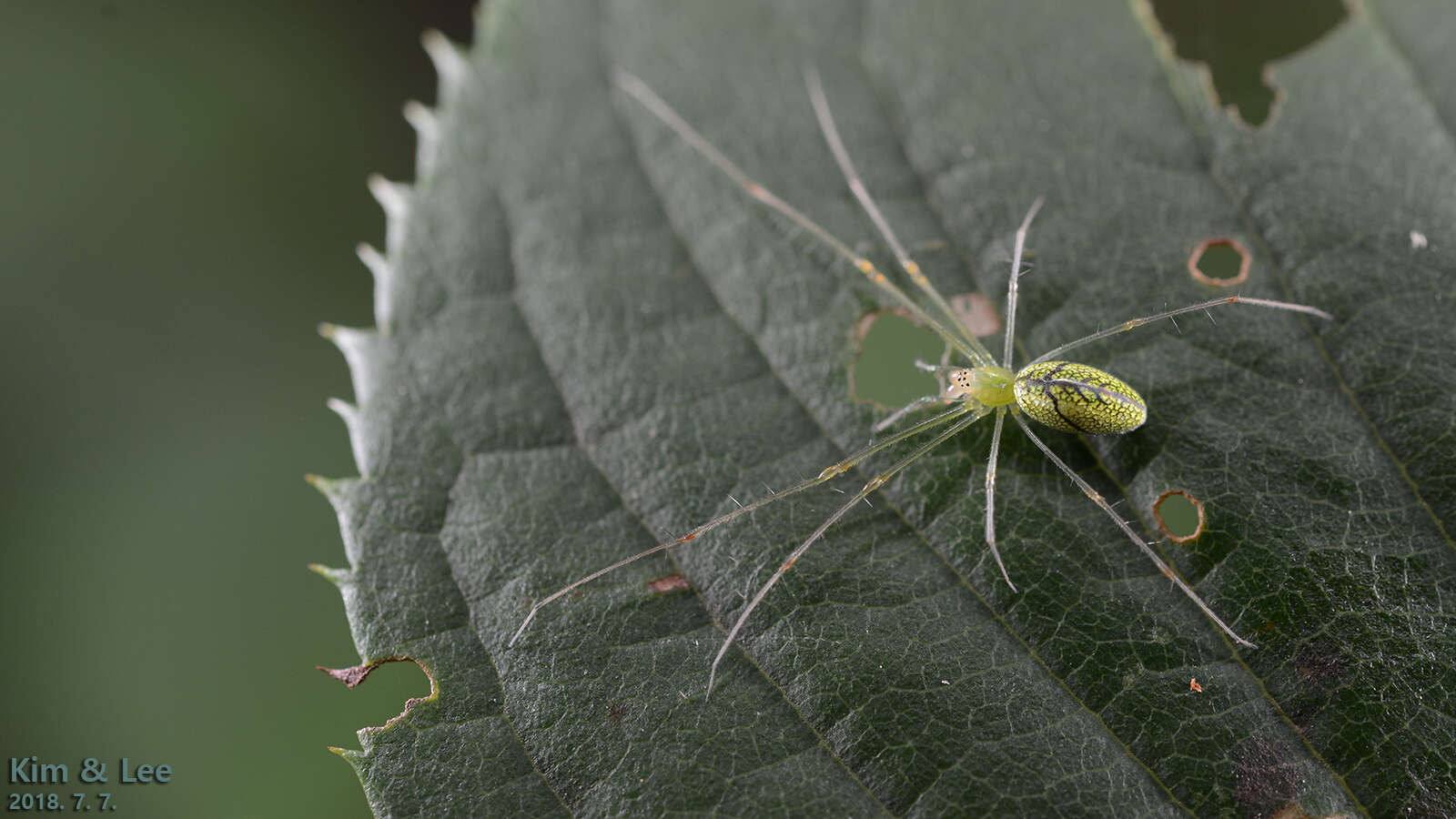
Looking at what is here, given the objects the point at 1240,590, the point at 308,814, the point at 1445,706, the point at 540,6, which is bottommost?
the point at 1445,706

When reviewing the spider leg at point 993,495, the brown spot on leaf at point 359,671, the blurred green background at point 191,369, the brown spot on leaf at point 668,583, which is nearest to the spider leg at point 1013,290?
the spider leg at point 993,495

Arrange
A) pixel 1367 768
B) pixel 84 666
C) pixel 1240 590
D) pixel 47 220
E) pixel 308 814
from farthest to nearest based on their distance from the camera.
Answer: pixel 47 220 < pixel 84 666 < pixel 308 814 < pixel 1240 590 < pixel 1367 768

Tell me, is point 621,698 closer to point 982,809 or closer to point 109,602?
point 982,809

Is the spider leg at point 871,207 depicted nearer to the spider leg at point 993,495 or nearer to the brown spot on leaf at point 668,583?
the spider leg at point 993,495

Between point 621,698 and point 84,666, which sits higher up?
point 84,666

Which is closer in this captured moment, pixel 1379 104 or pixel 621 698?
pixel 621 698

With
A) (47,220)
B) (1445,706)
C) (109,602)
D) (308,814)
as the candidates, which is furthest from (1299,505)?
(47,220)

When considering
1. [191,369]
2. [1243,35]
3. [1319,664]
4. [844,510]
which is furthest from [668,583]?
[1243,35]
